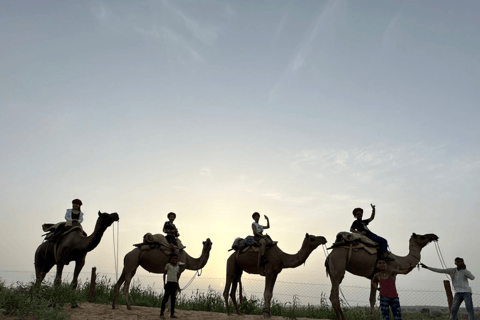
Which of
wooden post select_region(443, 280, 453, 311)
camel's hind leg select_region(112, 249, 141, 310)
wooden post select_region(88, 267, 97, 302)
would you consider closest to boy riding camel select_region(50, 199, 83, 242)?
camel's hind leg select_region(112, 249, 141, 310)

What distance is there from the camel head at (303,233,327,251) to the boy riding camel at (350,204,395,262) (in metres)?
1.45

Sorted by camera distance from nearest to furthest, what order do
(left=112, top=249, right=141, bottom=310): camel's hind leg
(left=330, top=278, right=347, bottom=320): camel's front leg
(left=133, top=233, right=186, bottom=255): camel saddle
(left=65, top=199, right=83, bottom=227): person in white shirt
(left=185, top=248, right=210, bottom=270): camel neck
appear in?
(left=330, top=278, right=347, bottom=320): camel's front leg
(left=112, top=249, right=141, bottom=310): camel's hind leg
(left=65, top=199, right=83, bottom=227): person in white shirt
(left=133, top=233, right=186, bottom=255): camel saddle
(left=185, top=248, right=210, bottom=270): camel neck

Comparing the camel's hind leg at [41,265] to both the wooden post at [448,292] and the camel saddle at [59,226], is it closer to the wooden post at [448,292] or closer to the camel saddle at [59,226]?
the camel saddle at [59,226]

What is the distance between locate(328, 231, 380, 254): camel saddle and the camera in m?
12.8

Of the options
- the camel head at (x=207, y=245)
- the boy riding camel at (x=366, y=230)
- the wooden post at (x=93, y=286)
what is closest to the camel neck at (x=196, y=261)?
the camel head at (x=207, y=245)

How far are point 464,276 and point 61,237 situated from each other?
13646 millimetres

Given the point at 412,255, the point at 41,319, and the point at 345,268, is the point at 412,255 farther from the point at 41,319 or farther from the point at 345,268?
the point at 41,319

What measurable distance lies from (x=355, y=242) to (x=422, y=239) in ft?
10.7

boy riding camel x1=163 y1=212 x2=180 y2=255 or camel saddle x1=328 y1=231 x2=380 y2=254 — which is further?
boy riding camel x1=163 y1=212 x2=180 y2=255

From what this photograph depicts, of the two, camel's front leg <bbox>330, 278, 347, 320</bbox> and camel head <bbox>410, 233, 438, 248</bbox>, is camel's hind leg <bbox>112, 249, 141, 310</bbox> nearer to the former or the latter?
camel's front leg <bbox>330, 278, 347, 320</bbox>

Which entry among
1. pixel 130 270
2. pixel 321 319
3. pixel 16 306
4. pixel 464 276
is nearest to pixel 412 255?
pixel 464 276

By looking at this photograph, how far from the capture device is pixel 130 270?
13.7 metres

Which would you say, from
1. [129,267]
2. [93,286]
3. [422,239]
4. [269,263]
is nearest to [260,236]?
[269,263]

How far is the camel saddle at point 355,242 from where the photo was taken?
41.9 feet
